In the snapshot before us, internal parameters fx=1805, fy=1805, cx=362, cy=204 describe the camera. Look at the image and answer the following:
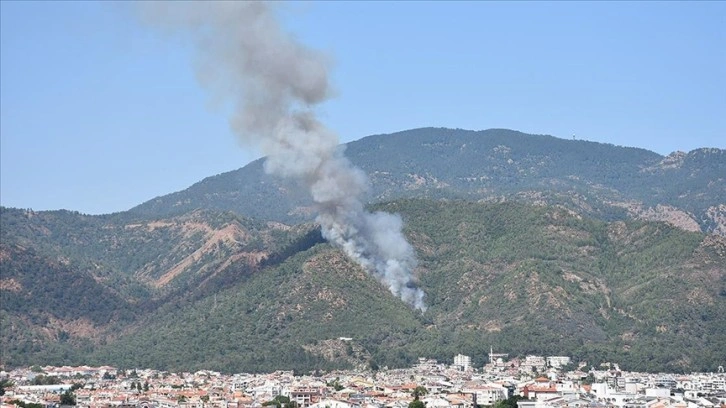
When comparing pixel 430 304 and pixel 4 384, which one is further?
pixel 430 304

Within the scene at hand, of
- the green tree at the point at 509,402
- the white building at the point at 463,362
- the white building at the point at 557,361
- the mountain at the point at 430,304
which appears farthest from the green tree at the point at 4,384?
the white building at the point at 557,361

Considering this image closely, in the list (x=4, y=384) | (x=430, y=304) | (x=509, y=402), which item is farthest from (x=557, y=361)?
(x=4, y=384)

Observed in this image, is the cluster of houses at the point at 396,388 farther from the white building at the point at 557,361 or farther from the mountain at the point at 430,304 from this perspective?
the mountain at the point at 430,304

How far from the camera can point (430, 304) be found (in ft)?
558

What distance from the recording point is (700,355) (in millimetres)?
146000

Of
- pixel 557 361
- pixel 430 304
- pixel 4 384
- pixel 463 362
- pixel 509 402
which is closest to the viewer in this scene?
pixel 509 402

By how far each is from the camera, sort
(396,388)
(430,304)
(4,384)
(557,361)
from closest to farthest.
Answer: (396,388)
(4,384)
(557,361)
(430,304)

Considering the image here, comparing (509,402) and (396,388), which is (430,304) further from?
(509,402)

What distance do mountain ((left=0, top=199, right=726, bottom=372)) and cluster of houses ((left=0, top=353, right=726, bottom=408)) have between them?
5.29m

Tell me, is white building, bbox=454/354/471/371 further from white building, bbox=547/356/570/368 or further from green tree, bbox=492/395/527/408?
green tree, bbox=492/395/527/408

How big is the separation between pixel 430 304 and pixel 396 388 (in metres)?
43.4

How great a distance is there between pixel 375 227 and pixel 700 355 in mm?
36315

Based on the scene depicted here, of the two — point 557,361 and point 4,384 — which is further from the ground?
point 557,361

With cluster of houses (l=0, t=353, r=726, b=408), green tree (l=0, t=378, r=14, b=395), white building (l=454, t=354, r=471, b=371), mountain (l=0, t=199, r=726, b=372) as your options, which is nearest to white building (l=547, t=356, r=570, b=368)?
cluster of houses (l=0, t=353, r=726, b=408)
